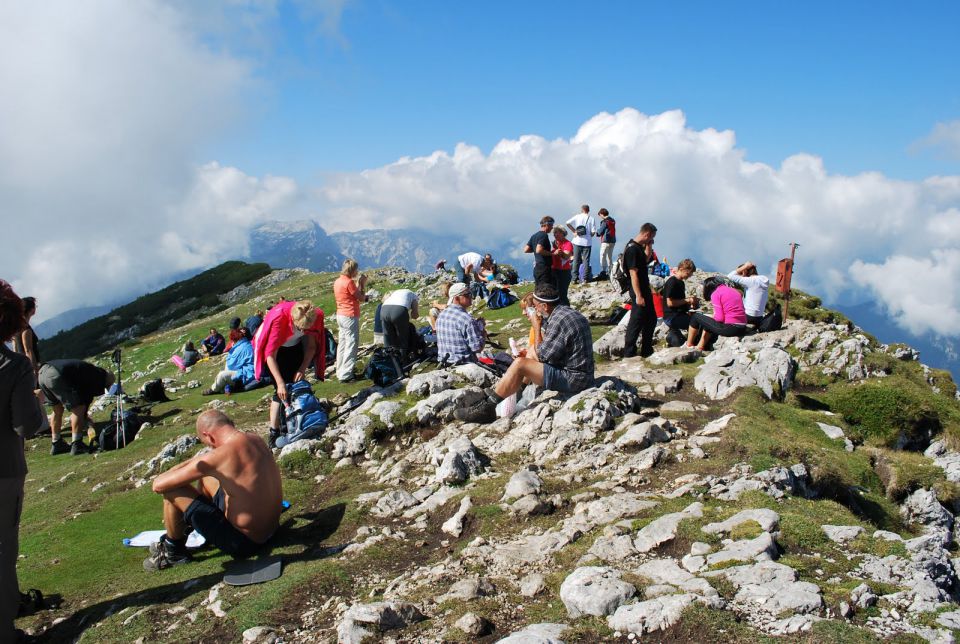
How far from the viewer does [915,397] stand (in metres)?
13.7

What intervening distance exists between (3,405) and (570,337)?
8.51 m

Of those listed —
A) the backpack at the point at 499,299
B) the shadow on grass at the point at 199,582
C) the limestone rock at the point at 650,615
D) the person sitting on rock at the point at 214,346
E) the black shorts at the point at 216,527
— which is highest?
the backpack at the point at 499,299

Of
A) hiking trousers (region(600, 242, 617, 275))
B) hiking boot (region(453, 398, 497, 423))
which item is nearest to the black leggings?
hiking boot (region(453, 398, 497, 423))

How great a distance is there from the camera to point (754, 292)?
17766mm

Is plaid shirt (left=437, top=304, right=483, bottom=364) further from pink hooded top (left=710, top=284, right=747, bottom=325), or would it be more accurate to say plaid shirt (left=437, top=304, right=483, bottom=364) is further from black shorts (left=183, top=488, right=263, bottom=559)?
black shorts (left=183, top=488, right=263, bottom=559)

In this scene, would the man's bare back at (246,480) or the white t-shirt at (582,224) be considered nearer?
the man's bare back at (246,480)

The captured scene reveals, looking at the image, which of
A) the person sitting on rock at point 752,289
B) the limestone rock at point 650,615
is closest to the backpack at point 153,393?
the person sitting on rock at point 752,289

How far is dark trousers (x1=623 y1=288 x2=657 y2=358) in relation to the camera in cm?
1586

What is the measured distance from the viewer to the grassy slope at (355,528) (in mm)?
6465

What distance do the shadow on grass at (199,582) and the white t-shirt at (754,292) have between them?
13.4 m

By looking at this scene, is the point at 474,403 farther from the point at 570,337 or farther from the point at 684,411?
the point at 684,411

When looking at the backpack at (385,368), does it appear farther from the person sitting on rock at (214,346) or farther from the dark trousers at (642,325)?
the person sitting on rock at (214,346)

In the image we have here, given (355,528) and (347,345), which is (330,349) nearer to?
(347,345)

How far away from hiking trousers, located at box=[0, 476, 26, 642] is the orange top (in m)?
10.7
